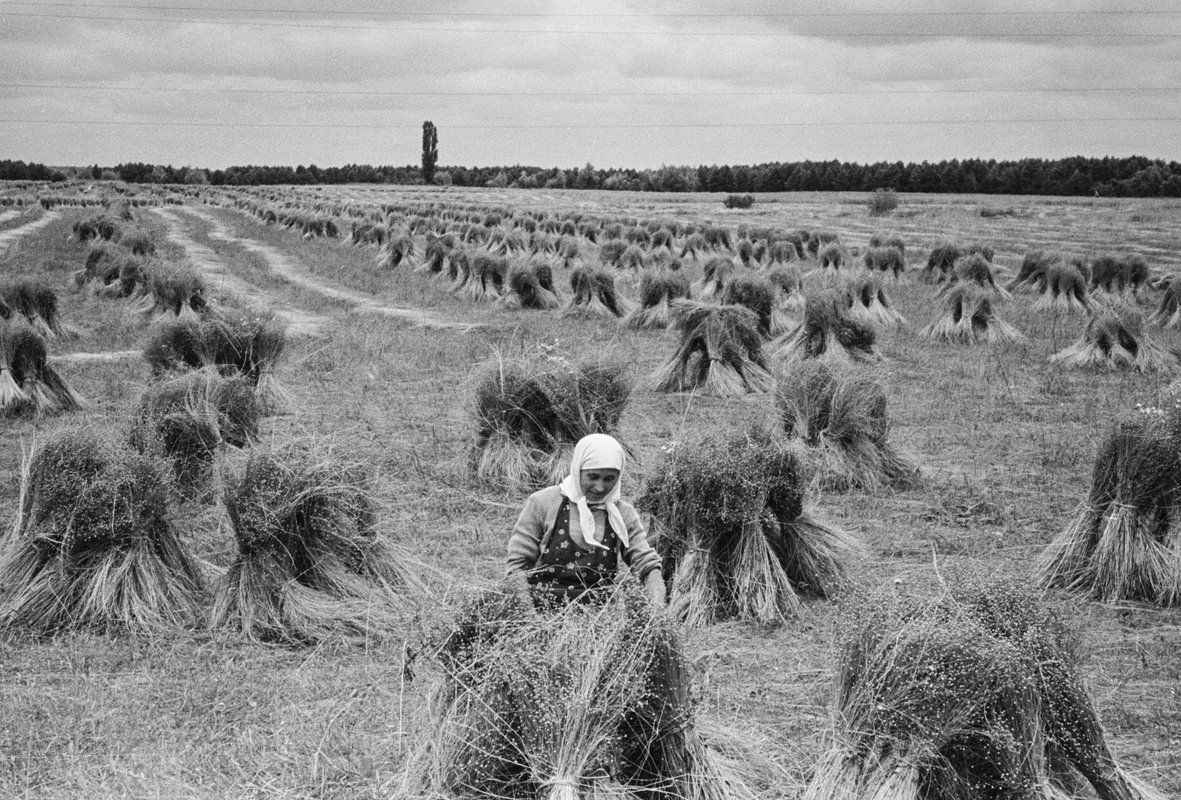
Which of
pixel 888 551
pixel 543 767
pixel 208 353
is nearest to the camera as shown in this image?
pixel 543 767

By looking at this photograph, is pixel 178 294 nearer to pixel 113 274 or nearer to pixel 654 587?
pixel 113 274

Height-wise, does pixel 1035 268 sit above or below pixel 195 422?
above

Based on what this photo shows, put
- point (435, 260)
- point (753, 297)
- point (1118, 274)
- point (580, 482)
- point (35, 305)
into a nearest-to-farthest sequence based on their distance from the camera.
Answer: point (580, 482) → point (35, 305) → point (753, 297) → point (1118, 274) → point (435, 260)

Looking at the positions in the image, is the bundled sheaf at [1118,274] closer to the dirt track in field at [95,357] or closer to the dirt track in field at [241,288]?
the dirt track in field at [241,288]

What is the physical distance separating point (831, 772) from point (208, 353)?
34.4ft

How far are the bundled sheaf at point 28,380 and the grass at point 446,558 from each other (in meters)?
0.34

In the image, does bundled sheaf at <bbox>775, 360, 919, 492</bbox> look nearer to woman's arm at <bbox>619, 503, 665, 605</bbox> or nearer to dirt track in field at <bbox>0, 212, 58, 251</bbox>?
woman's arm at <bbox>619, 503, 665, 605</bbox>

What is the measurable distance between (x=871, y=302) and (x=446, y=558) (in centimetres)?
1477

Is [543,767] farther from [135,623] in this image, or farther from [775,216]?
[775,216]

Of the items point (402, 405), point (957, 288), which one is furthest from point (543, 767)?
point (957, 288)

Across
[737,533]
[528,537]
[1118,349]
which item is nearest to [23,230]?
[1118,349]

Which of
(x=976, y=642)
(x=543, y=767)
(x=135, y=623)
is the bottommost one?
(x=135, y=623)

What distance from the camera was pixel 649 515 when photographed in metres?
7.53

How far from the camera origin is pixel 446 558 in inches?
310
